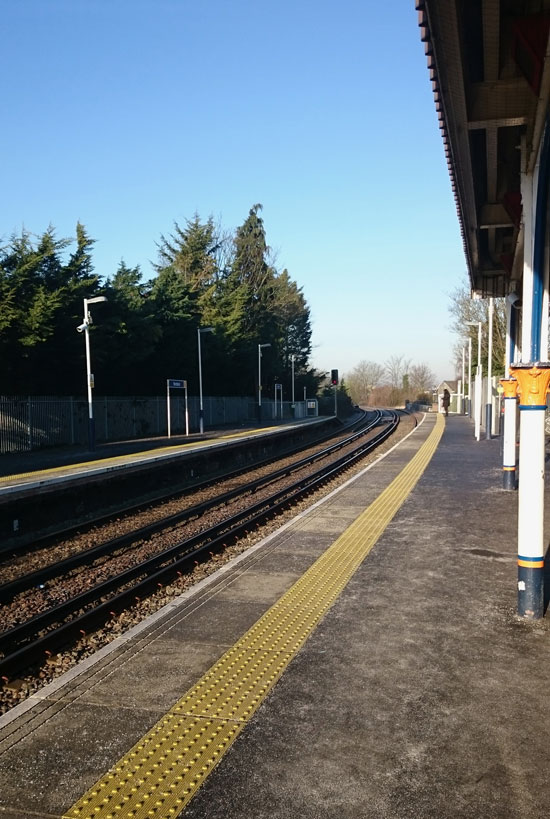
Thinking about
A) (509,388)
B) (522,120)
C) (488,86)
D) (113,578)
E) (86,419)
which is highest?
(488,86)

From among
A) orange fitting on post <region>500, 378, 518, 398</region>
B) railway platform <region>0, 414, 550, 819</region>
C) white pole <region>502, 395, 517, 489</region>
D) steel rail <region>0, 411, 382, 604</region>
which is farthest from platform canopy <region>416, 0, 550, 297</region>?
steel rail <region>0, 411, 382, 604</region>

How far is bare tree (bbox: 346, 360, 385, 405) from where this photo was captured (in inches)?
5034

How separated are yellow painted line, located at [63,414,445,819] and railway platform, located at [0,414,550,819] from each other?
0.01 meters

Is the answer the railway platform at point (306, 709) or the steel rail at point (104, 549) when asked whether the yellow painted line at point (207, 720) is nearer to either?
the railway platform at point (306, 709)

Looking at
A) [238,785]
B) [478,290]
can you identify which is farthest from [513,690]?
[478,290]

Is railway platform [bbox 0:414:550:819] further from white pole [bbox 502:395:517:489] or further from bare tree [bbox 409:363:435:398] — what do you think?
bare tree [bbox 409:363:435:398]

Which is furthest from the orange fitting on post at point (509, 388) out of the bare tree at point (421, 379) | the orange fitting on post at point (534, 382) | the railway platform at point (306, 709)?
the bare tree at point (421, 379)

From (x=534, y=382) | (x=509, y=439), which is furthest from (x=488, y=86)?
(x=509, y=439)

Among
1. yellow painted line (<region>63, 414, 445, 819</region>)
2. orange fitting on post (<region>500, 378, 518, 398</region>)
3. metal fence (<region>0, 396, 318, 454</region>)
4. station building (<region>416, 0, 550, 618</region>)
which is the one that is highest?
station building (<region>416, 0, 550, 618</region>)

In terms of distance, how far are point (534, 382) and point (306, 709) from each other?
3610 mm

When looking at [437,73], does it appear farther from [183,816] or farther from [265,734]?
[183,816]

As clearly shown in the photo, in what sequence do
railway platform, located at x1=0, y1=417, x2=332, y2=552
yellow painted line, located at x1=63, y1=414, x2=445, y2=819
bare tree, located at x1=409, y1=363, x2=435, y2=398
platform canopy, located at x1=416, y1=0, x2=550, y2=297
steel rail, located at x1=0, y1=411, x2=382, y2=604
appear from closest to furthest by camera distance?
yellow painted line, located at x1=63, y1=414, x2=445, y2=819 < platform canopy, located at x1=416, y1=0, x2=550, y2=297 < steel rail, located at x1=0, y1=411, x2=382, y2=604 < railway platform, located at x1=0, y1=417, x2=332, y2=552 < bare tree, located at x1=409, y1=363, x2=435, y2=398

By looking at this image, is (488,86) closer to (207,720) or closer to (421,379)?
(207,720)

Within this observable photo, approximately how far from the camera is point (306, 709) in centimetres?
432
